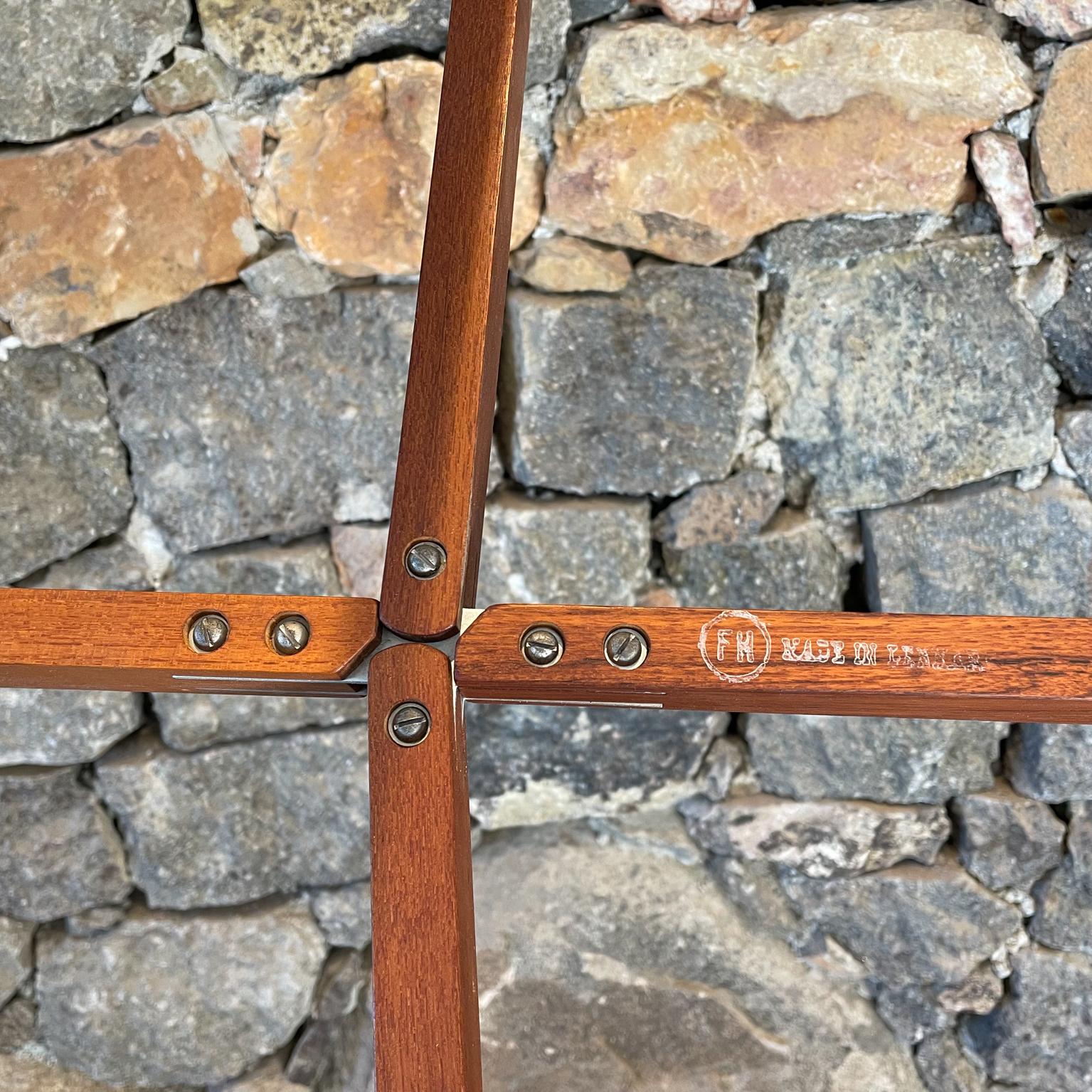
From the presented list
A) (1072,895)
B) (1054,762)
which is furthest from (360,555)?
(1072,895)

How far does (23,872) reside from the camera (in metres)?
1.50

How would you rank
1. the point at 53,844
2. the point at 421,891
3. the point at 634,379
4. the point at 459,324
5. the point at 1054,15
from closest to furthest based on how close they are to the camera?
the point at 421,891 < the point at 459,324 < the point at 1054,15 < the point at 634,379 < the point at 53,844

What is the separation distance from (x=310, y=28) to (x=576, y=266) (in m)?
0.42

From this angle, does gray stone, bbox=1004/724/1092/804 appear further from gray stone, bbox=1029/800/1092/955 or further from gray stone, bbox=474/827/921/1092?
gray stone, bbox=474/827/921/1092

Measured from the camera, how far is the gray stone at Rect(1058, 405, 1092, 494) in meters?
1.37

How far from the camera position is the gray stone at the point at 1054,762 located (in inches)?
55.6

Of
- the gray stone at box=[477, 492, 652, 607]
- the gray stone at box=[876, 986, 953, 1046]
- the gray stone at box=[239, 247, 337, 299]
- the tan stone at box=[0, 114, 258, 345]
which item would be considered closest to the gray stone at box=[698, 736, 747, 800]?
the gray stone at box=[477, 492, 652, 607]

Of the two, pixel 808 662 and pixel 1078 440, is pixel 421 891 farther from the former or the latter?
pixel 1078 440

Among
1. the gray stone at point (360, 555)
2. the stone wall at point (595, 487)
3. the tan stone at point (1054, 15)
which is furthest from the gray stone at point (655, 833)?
the tan stone at point (1054, 15)

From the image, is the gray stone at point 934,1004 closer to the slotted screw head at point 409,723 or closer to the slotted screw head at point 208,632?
the slotted screw head at point 409,723

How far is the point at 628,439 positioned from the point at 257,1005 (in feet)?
3.10

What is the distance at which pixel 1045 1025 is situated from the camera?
1.49 m

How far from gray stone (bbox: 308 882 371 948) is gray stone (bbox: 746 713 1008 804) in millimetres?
590

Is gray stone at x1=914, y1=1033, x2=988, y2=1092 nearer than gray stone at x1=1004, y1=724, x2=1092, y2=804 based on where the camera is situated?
No
